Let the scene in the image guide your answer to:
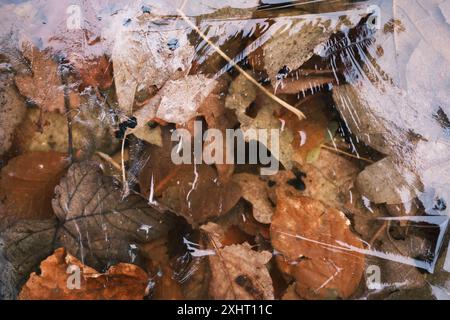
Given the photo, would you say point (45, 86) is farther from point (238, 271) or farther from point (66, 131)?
point (238, 271)

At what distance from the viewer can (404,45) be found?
852 millimetres

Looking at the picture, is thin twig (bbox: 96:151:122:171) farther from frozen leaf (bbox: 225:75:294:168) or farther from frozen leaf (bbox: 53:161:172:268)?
frozen leaf (bbox: 225:75:294:168)

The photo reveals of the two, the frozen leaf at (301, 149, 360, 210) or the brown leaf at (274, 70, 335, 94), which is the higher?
the brown leaf at (274, 70, 335, 94)

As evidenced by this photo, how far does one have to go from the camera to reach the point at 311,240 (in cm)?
84

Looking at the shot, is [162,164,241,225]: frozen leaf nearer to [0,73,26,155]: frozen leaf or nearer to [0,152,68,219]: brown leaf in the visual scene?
[0,152,68,219]: brown leaf

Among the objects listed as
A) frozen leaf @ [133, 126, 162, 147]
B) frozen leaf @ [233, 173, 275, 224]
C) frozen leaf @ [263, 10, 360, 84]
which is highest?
frozen leaf @ [263, 10, 360, 84]

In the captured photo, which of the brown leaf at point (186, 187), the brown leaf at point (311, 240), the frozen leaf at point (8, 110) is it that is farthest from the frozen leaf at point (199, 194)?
the frozen leaf at point (8, 110)

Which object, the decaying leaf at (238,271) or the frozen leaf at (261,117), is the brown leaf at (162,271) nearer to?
the decaying leaf at (238,271)

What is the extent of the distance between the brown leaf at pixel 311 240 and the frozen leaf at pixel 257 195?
0.07ft

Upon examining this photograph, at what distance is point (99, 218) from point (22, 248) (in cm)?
19

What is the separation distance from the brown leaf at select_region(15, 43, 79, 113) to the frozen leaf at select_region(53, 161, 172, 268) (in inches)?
6.0

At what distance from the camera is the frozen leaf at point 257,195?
84 cm

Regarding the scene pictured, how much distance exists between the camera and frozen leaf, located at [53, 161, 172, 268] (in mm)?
860

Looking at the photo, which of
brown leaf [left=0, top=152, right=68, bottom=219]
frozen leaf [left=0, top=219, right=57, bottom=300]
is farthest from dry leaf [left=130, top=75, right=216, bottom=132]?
frozen leaf [left=0, top=219, right=57, bottom=300]
